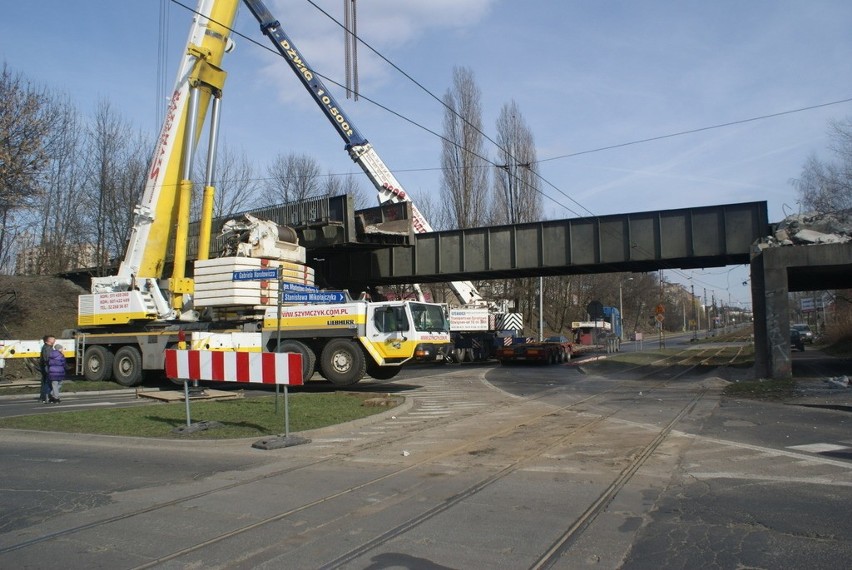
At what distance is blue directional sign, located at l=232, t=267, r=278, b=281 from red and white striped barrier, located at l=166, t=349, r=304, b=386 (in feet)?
28.6

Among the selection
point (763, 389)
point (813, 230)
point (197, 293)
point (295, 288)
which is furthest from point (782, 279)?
point (197, 293)

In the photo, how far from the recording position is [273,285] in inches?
856

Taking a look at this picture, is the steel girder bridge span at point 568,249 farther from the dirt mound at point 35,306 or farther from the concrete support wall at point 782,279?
the dirt mound at point 35,306

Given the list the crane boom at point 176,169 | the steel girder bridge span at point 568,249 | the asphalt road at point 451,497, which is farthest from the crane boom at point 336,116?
the asphalt road at point 451,497

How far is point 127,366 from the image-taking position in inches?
842

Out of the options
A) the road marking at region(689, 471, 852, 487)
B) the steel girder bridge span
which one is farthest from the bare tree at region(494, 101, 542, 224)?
the road marking at region(689, 471, 852, 487)

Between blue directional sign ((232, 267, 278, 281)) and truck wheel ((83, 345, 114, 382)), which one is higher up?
blue directional sign ((232, 267, 278, 281))

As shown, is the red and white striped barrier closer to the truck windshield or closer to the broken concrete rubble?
the truck windshield

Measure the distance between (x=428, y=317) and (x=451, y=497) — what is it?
42.2 feet

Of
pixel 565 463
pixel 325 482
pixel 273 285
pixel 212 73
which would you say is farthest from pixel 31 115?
pixel 565 463

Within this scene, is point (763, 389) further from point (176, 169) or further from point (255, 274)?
point (176, 169)

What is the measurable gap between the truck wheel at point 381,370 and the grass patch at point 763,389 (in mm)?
9218

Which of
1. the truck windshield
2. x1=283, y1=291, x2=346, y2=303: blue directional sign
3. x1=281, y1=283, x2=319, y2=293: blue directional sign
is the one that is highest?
x1=281, y1=283, x2=319, y2=293: blue directional sign

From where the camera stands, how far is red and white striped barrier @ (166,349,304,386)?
414 inches
